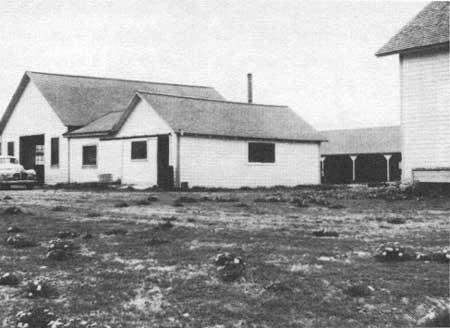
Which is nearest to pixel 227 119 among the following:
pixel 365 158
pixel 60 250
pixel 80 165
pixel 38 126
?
pixel 80 165

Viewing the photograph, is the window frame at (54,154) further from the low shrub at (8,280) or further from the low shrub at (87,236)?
the low shrub at (8,280)

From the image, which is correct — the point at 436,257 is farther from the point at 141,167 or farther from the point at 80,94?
the point at 80,94

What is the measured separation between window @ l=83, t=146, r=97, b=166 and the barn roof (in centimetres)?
106

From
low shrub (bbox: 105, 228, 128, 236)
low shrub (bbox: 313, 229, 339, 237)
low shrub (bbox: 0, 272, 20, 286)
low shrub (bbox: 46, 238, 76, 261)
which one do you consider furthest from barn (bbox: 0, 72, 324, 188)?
low shrub (bbox: 0, 272, 20, 286)

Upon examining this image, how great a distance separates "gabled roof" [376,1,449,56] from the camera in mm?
19328

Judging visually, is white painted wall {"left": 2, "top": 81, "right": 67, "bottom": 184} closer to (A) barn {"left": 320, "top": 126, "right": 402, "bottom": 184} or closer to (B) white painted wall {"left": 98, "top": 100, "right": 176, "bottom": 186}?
(B) white painted wall {"left": 98, "top": 100, "right": 176, "bottom": 186}

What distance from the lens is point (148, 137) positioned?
29.1 m

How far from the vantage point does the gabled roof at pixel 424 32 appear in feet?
63.4

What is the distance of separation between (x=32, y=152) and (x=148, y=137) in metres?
14.6

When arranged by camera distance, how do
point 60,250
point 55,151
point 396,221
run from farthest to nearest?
point 55,151 → point 396,221 → point 60,250

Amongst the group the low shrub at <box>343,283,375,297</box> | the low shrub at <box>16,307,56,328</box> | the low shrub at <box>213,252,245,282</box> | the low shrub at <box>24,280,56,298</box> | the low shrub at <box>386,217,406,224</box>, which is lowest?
the low shrub at <box>16,307,56,328</box>

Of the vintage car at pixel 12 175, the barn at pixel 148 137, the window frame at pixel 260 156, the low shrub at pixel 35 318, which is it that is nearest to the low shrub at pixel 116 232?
the low shrub at pixel 35 318

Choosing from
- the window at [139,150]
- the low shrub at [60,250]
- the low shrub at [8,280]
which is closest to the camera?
the low shrub at [8,280]

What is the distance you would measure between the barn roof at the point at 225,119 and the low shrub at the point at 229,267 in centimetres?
2051
